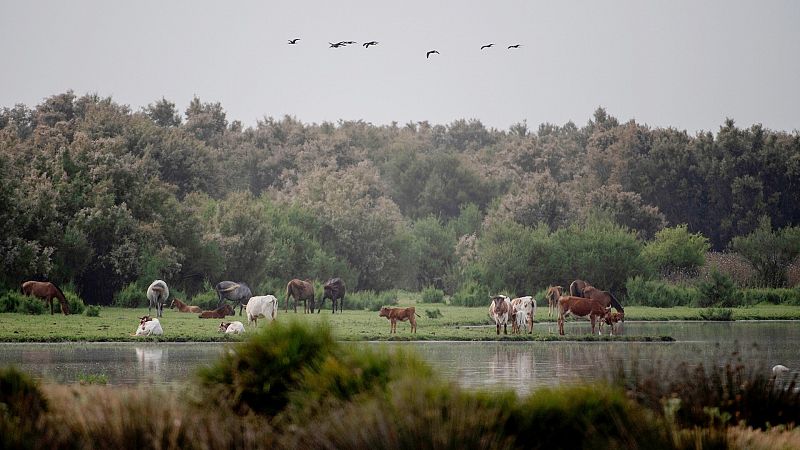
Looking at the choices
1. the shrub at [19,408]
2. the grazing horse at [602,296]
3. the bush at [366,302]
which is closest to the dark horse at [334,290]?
the bush at [366,302]

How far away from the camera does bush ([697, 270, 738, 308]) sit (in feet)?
161

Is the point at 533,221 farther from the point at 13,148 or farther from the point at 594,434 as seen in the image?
the point at 594,434

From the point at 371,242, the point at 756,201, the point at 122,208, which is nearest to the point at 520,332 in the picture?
the point at 122,208

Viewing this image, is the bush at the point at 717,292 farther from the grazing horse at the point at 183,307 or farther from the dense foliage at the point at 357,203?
the grazing horse at the point at 183,307

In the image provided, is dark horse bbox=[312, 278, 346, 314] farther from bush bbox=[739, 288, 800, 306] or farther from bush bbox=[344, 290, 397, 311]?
bush bbox=[739, 288, 800, 306]

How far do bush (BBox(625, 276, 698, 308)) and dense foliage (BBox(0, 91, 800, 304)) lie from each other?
2027 mm

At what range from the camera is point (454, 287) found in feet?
215

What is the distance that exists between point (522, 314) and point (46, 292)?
14.0 m

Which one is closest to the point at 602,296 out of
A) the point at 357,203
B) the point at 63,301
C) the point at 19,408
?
the point at 63,301

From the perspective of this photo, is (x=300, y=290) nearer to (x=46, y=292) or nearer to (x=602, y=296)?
(x=46, y=292)

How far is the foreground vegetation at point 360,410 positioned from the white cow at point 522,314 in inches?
828

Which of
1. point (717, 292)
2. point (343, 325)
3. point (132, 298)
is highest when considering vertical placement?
point (717, 292)

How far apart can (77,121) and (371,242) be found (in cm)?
1722

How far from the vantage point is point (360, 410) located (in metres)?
9.62
